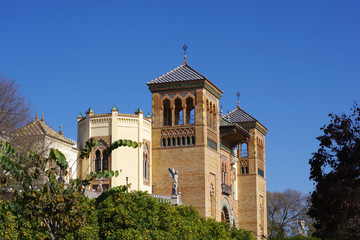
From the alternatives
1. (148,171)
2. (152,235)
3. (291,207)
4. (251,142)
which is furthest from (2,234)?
(291,207)

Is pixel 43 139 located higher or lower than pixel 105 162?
higher

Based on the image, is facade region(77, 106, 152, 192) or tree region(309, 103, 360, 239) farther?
facade region(77, 106, 152, 192)

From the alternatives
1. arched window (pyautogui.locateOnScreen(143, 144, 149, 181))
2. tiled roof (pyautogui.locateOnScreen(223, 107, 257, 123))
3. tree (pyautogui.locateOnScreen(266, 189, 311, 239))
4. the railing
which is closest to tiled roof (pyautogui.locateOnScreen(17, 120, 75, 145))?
arched window (pyautogui.locateOnScreen(143, 144, 149, 181))

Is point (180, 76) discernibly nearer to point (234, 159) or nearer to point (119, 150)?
point (119, 150)

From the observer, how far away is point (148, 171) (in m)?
40.8

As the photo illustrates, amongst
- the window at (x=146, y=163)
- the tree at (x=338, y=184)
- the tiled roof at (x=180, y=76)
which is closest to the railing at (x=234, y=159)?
the tiled roof at (x=180, y=76)

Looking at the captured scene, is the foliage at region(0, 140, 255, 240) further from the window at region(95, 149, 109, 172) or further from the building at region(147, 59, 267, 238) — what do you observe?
the window at region(95, 149, 109, 172)

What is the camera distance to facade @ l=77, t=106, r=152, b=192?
129 feet

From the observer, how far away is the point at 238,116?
54.0m

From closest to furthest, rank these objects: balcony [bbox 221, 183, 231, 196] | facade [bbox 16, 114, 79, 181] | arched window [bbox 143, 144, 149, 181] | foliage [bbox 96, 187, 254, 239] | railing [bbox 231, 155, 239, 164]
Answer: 1. foliage [bbox 96, 187, 254, 239]
2. facade [bbox 16, 114, 79, 181]
3. arched window [bbox 143, 144, 149, 181]
4. balcony [bbox 221, 183, 231, 196]
5. railing [bbox 231, 155, 239, 164]

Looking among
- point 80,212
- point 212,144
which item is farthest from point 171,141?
point 80,212

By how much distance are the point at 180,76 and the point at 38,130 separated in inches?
393

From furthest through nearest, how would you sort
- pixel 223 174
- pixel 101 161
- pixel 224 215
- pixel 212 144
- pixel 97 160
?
pixel 223 174 → pixel 224 215 → pixel 212 144 → pixel 97 160 → pixel 101 161

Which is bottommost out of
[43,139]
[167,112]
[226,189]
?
[226,189]
